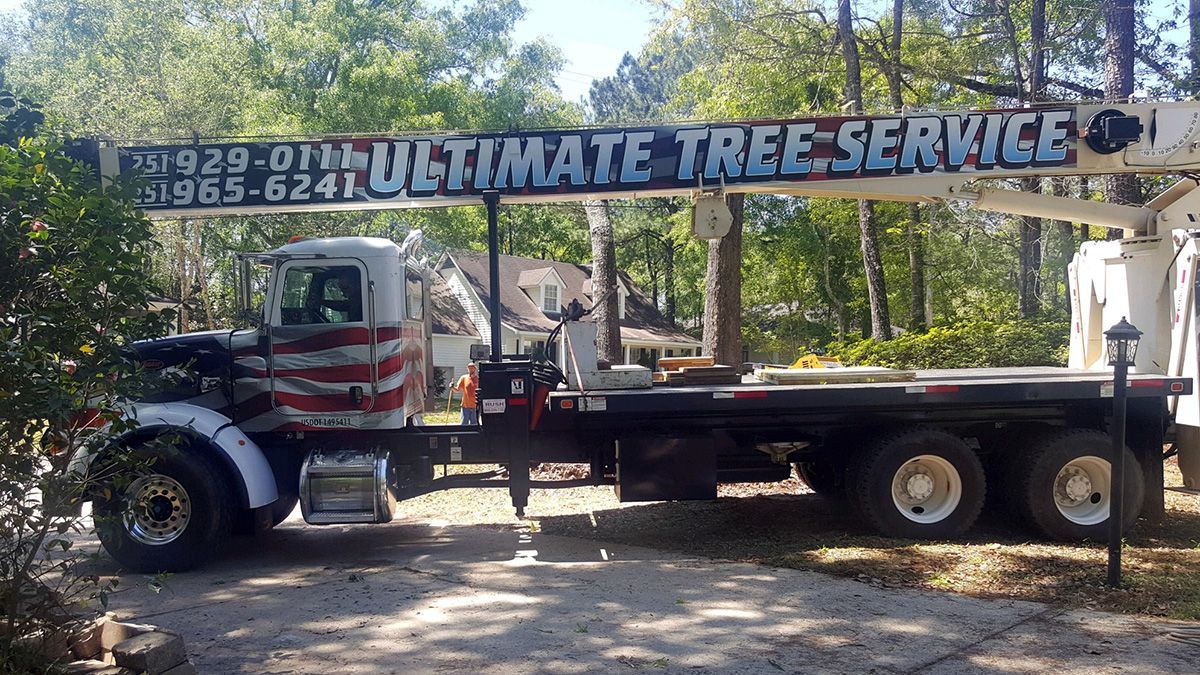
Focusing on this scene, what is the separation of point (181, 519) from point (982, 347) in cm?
1279

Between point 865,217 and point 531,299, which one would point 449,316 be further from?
point 865,217

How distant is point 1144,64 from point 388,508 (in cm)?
1993

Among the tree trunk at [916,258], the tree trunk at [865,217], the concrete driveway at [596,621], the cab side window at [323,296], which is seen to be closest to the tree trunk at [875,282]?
the tree trunk at [865,217]

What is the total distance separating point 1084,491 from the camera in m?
8.19

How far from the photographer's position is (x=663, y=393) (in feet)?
25.5

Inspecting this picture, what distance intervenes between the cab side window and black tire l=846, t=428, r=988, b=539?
4.69 meters

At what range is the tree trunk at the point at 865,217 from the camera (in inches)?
720

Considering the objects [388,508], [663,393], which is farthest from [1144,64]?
[388,508]

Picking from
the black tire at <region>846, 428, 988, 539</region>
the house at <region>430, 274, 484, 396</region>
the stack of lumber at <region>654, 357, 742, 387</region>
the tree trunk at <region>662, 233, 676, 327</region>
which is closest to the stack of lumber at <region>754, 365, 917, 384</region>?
the stack of lumber at <region>654, 357, 742, 387</region>

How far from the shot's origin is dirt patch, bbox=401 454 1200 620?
658 centimetres

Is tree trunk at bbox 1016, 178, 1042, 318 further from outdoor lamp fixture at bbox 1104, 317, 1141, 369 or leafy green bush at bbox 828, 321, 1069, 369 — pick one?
outdoor lamp fixture at bbox 1104, 317, 1141, 369

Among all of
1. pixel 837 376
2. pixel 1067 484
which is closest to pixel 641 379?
pixel 837 376

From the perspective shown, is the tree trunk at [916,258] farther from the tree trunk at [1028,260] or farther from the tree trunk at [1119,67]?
the tree trunk at [1119,67]

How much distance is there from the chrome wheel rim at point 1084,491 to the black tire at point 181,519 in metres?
7.28
